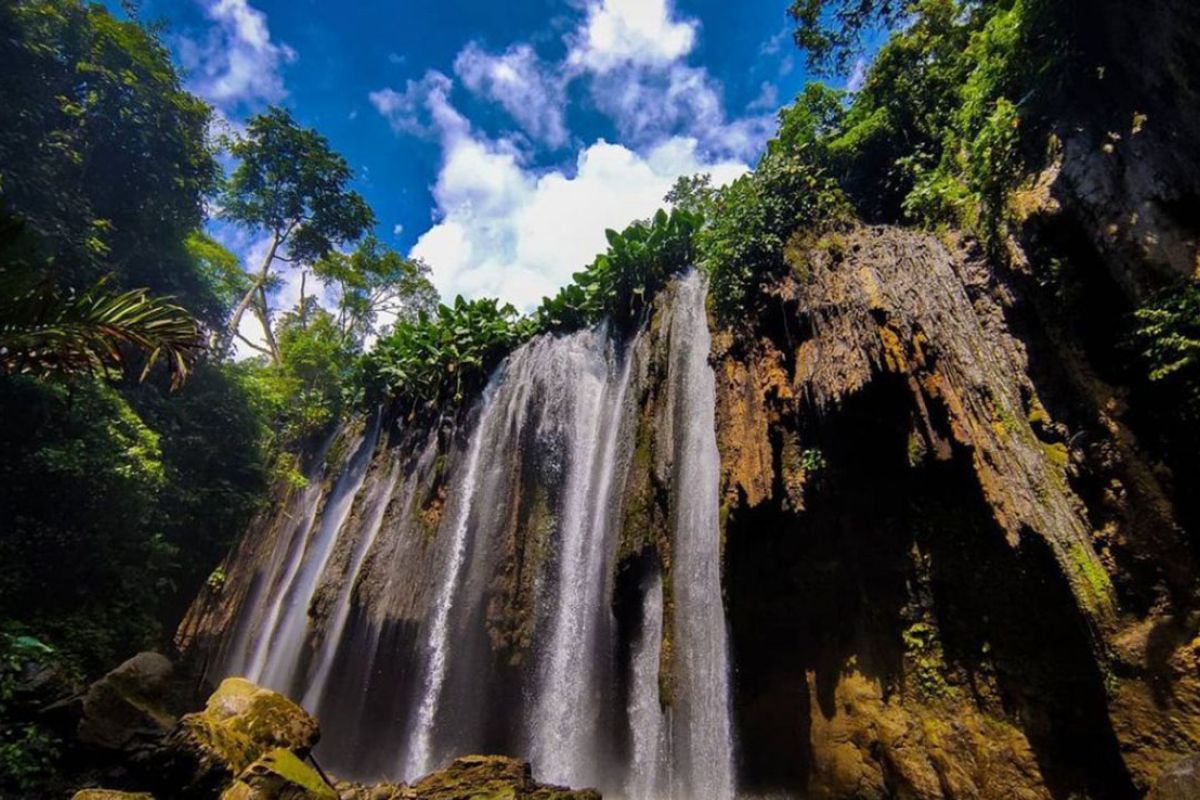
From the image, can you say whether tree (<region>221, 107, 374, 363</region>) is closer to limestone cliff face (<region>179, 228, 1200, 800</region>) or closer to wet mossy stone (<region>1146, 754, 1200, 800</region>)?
limestone cliff face (<region>179, 228, 1200, 800</region>)

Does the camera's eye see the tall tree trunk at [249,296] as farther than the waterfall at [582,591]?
Yes

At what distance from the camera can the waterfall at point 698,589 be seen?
6637 millimetres

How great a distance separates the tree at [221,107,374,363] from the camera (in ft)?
75.6

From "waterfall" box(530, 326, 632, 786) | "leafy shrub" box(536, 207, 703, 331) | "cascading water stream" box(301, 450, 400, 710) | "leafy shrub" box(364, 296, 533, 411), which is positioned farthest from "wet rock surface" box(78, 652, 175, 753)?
"leafy shrub" box(536, 207, 703, 331)

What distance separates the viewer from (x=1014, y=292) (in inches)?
228

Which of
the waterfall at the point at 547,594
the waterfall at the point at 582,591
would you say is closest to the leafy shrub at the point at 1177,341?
the waterfall at the point at 547,594

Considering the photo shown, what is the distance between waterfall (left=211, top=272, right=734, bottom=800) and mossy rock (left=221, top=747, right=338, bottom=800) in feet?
11.3

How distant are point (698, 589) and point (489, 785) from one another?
346cm

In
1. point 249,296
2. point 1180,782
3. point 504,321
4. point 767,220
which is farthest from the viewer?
point 249,296

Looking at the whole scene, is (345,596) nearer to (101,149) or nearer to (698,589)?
(698,589)

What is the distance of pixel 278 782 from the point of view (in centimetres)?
528

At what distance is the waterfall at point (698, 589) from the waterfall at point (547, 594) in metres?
0.02

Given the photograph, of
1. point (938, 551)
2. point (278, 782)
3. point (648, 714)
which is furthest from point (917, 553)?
point (278, 782)

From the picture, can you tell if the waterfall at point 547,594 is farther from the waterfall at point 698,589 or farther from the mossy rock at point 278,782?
the mossy rock at point 278,782
